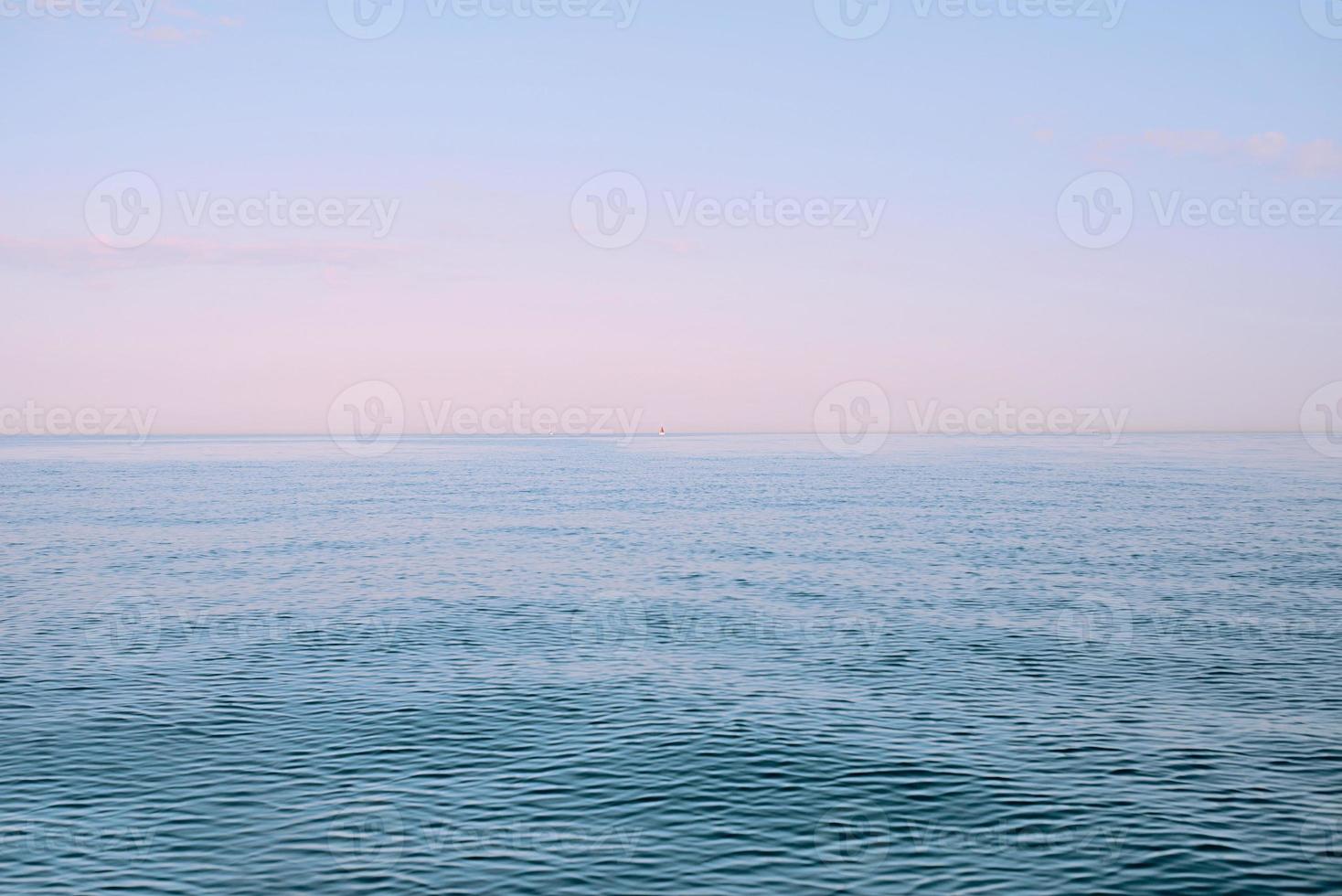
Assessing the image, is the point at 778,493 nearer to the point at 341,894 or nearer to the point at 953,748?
the point at 953,748

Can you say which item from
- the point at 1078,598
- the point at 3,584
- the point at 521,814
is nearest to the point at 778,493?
the point at 1078,598

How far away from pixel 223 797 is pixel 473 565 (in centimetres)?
4824

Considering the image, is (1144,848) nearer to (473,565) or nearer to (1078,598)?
(1078,598)

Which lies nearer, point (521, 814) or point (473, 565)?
point (521, 814)

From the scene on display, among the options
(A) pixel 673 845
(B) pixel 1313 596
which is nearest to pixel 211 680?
(A) pixel 673 845

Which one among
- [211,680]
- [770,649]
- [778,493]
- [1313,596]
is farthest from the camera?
[778,493]

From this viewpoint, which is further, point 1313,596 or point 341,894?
point 1313,596

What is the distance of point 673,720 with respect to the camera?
37.4 metres

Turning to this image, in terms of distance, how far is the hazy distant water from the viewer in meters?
25.9

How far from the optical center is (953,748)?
33969 mm

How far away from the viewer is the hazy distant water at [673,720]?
25.9m

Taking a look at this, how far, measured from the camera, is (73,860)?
1009 inches

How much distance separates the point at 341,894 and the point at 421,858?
2417mm

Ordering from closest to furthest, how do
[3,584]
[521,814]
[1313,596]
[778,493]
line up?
[521,814] → [1313,596] → [3,584] → [778,493]
